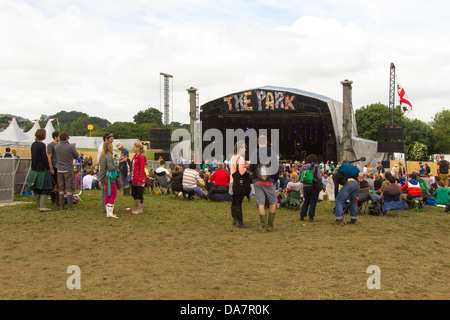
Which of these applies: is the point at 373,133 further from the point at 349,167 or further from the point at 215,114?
the point at 349,167

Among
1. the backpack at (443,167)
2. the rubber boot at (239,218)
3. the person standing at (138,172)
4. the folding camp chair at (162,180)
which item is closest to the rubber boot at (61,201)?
the person standing at (138,172)

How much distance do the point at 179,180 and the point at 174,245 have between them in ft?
21.8

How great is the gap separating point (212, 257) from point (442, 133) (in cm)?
6078

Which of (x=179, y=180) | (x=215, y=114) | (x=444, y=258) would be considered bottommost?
(x=444, y=258)

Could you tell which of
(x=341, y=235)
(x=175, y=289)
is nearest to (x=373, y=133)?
(x=341, y=235)

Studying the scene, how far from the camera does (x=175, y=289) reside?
3861 millimetres

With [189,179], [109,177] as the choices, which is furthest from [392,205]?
[109,177]

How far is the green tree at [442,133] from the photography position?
2254 inches

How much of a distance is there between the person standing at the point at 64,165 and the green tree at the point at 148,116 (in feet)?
283

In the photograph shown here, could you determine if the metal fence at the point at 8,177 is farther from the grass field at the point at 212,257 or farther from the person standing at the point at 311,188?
the person standing at the point at 311,188

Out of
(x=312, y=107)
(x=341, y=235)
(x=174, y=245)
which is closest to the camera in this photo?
(x=174, y=245)

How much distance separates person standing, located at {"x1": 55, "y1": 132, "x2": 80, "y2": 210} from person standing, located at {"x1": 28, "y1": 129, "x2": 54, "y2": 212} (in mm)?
206

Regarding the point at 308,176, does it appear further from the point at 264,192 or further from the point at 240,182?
the point at 240,182

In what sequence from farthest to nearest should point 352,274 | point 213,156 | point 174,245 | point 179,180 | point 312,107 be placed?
point 213,156 → point 312,107 → point 179,180 → point 174,245 → point 352,274
